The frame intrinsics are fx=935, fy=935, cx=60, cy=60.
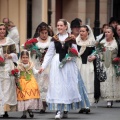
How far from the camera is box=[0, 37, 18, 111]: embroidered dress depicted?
18125 mm

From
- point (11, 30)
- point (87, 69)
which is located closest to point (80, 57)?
point (87, 69)

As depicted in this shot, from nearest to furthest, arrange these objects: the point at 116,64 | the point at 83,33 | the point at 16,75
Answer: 1. the point at 16,75
2. the point at 83,33
3. the point at 116,64

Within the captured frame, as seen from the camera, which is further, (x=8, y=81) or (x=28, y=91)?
(x=8, y=81)

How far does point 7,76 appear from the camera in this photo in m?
18.2

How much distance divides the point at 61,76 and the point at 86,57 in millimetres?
1953

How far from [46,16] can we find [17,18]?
1680 millimetres

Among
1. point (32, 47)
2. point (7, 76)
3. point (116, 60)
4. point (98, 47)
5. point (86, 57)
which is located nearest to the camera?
point (7, 76)

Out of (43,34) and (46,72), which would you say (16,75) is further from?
(43,34)

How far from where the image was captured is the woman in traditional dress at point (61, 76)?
17766mm

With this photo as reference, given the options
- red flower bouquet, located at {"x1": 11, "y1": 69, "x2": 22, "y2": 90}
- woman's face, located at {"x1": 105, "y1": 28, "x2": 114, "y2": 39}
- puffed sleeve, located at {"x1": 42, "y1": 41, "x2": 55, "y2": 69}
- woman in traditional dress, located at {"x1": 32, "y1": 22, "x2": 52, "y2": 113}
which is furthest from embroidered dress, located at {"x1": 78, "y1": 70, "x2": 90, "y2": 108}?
woman's face, located at {"x1": 105, "y1": 28, "x2": 114, "y2": 39}

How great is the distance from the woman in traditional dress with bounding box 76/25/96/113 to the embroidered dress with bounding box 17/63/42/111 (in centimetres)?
149

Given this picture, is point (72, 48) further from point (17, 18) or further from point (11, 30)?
point (17, 18)

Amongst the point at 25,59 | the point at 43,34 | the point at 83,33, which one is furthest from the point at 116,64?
the point at 25,59

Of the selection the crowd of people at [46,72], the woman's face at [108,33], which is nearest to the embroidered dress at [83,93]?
the crowd of people at [46,72]
